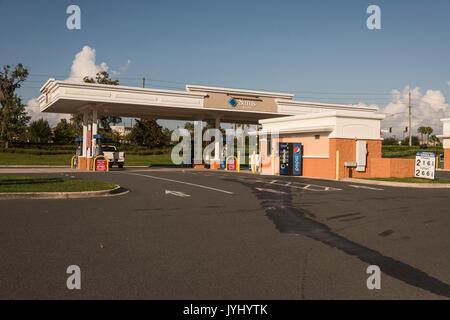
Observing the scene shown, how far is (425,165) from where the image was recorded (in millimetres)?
22781

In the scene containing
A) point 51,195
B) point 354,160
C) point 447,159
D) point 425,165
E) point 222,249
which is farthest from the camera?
point 447,159

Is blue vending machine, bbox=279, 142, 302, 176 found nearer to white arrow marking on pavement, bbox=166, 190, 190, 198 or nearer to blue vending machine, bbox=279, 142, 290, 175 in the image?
blue vending machine, bbox=279, 142, 290, 175

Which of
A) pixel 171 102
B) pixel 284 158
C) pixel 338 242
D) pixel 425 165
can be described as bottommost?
pixel 338 242

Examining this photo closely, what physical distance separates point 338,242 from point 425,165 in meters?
17.4

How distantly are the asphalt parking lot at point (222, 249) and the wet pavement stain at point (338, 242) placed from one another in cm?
2

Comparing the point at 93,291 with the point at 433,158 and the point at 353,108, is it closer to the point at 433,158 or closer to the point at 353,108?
the point at 433,158

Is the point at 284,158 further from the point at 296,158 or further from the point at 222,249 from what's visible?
the point at 222,249

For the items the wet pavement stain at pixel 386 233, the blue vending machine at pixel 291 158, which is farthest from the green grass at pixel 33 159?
the wet pavement stain at pixel 386 233

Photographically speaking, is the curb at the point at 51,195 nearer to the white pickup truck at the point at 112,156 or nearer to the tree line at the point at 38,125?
the white pickup truck at the point at 112,156

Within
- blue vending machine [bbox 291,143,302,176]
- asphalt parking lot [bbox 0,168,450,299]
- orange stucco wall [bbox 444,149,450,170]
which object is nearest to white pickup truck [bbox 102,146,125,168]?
blue vending machine [bbox 291,143,302,176]

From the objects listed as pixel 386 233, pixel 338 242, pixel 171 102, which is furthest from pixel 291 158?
pixel 338 242

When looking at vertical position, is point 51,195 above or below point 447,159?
below

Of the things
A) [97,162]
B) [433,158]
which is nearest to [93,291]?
[433,158]

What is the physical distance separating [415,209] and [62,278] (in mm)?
10294
